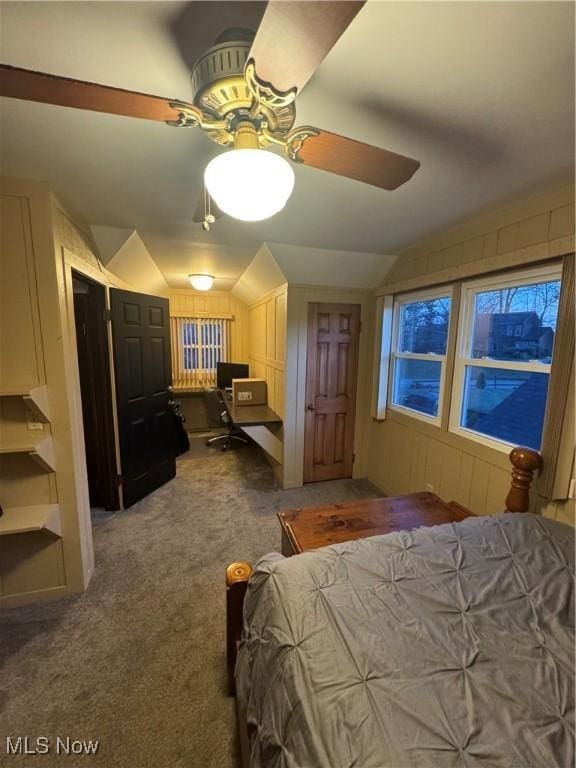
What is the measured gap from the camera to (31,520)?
5.53 ft

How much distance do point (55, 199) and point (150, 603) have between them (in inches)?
96.0

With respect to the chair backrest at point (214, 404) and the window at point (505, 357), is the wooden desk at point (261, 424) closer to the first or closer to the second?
the chair backrest at point (214, 404)

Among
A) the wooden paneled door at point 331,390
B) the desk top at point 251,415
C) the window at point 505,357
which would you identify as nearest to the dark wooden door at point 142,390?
the desk top at point 251,415

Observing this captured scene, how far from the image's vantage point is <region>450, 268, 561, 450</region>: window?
71.4 inches

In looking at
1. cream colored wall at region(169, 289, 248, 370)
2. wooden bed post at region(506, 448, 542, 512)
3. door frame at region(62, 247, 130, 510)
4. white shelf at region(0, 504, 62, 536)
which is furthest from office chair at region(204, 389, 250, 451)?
wooden bed post at region(506, 448, 542, 512)

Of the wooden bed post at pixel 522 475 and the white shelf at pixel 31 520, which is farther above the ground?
the wooden bed post at pixel 522 475

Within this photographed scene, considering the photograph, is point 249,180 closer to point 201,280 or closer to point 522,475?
point 522,475

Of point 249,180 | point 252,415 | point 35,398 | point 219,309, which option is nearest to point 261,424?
point 252,415

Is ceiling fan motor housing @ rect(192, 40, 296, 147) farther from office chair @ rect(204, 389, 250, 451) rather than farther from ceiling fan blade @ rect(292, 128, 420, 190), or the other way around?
office chair @ rect(204, 389, 250, 451)

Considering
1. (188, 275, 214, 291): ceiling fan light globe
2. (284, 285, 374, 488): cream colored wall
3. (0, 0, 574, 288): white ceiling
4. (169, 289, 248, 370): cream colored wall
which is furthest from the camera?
(169, 289, 248, 370): cream colored wall

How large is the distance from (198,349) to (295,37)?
16.3 ft

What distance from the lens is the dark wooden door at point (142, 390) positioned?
2760 mm

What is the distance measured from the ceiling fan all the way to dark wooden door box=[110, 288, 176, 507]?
2.09 meters

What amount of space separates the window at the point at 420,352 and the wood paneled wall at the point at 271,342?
1.17 meters
